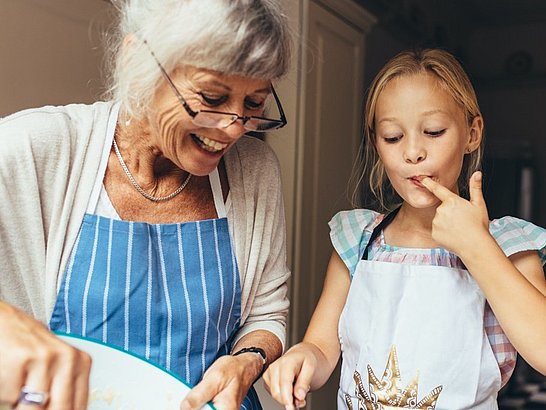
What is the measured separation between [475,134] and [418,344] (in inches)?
14.3

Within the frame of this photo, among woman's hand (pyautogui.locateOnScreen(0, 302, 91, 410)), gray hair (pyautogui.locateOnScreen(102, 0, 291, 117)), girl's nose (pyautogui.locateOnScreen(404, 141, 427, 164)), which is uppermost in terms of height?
gray hair (pyautogui.locateOnScreen(102, 0, 291, 117))

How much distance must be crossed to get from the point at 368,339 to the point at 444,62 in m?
0.47

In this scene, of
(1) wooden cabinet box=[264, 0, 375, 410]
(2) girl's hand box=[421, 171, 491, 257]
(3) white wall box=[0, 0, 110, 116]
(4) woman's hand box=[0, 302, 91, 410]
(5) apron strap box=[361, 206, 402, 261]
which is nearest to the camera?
(4) woman's hand box=[0, 302, 91, 410]

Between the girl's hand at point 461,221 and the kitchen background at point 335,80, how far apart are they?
338mm

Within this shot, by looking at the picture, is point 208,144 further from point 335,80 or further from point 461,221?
point 335,80

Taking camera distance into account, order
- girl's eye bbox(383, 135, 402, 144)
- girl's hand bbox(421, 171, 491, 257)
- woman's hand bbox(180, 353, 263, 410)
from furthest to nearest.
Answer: girl's eye bbox(383, 135, 402, 144) → girl's hand bbox(421, 171, 491, 257) → woman's hand bbox(180, 353, 263, 410)

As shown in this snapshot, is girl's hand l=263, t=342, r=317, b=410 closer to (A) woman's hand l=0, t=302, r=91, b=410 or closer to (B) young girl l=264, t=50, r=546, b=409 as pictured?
(B) young girl l=264, t=50, r=546, b=409

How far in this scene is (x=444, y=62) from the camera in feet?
3.76

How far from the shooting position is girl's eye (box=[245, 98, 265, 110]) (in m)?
1.01

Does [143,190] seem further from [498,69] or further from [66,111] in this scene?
[498,69]

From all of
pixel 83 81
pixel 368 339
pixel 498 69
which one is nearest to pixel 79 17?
pixel 83 81

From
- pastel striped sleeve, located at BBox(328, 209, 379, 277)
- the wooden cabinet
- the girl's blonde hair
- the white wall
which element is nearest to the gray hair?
the girl's blonde hair

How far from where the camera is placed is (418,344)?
1060 mm

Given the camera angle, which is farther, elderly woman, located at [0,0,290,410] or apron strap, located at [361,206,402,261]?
apron strap, located at [361,206,402,261]
